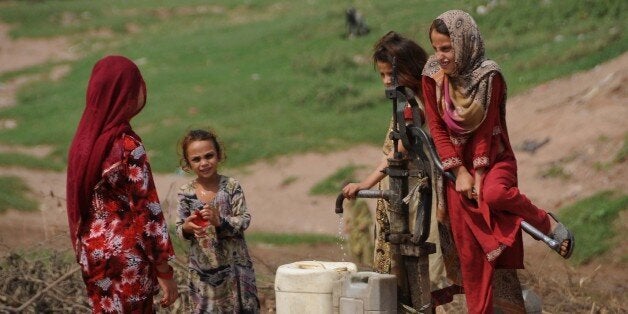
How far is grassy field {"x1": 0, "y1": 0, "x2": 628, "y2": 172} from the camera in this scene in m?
12.6

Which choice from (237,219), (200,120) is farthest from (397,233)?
(200,120)

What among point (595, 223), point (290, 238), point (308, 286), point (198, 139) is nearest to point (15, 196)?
point (290, 238)

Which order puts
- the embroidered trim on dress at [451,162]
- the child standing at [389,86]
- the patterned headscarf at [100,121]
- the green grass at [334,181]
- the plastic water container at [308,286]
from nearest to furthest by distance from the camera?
the patterned headscarf at [100,121] → the embroidered trim on dress at [451,162] → the plastic water container at [308,286] → the child standing at [389,86] → the green grass at [334,181]

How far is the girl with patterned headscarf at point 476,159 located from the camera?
484cm

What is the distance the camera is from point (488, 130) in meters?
4.88

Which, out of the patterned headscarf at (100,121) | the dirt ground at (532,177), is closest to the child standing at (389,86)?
the patterned headscarf at (100,121)

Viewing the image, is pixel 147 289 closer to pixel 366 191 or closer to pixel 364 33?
pixel 366 191

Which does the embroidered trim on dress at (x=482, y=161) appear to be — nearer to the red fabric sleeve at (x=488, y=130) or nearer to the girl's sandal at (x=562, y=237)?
the red fabric sleeve at (x=488, y=130)

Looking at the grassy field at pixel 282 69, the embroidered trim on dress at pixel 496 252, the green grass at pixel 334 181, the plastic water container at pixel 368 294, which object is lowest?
the plastic water container at pixel 368 294

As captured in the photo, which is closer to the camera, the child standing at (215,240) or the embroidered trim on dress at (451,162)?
the embroidered trim on dress at (451,162)

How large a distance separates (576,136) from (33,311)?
5.43m

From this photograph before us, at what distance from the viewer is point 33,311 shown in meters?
6.49

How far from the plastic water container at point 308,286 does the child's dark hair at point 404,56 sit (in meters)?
0.85

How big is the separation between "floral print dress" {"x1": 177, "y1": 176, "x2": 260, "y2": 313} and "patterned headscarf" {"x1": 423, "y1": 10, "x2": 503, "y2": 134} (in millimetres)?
1135
